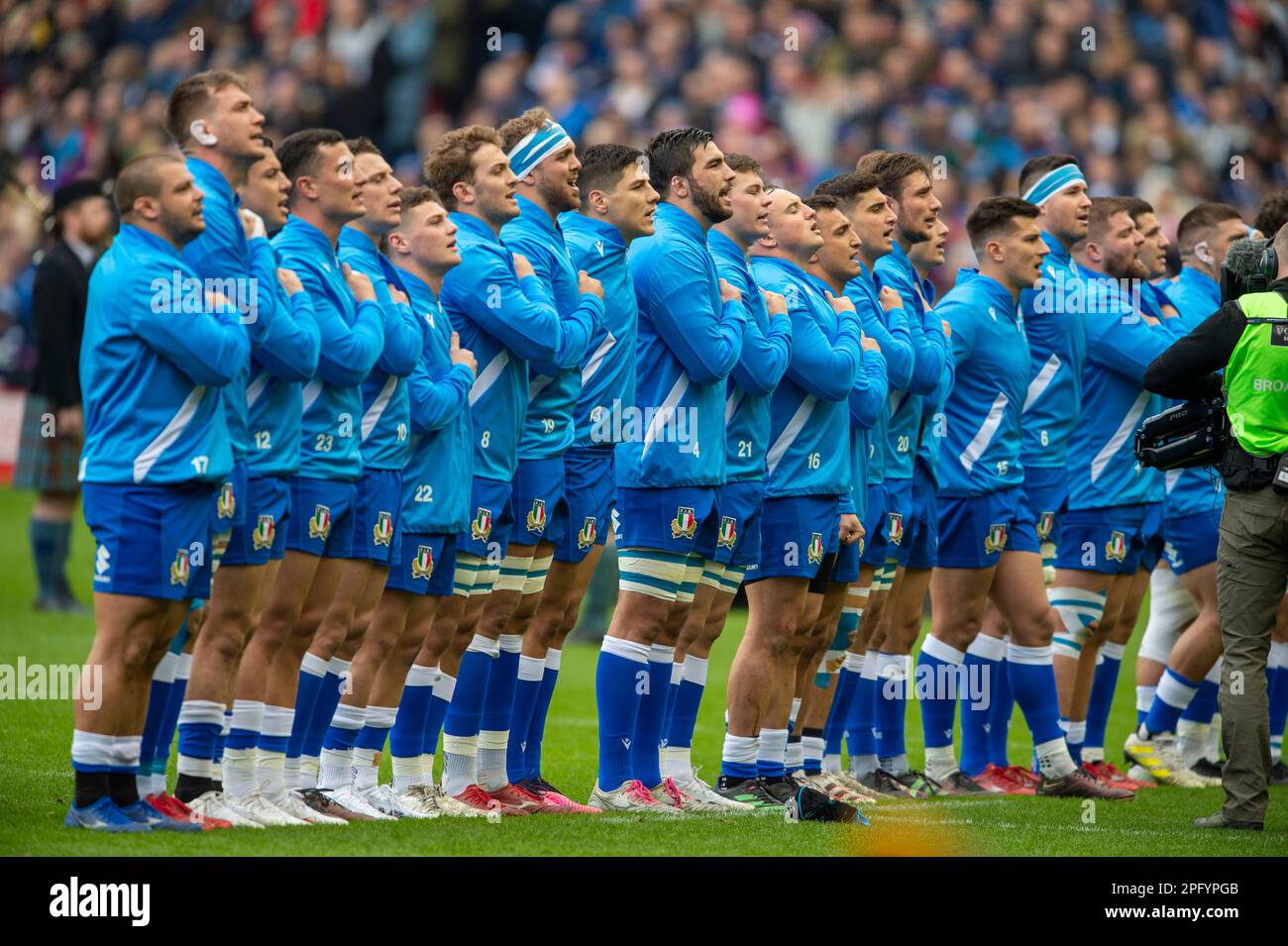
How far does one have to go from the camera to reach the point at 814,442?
8.54 meters

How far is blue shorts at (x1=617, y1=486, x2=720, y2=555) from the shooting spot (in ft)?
26.5

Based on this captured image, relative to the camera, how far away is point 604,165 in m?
8.38

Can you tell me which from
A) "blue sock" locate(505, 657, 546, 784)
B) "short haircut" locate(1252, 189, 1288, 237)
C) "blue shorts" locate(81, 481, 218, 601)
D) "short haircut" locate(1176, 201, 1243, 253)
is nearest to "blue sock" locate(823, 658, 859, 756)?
"blue sock" locate(505, 657, 546, 784)

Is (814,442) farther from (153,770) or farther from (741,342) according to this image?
Answer: (153,770)

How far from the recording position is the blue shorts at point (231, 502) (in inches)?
268

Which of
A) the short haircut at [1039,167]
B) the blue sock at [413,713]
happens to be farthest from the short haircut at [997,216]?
the blue sock at [413,713]

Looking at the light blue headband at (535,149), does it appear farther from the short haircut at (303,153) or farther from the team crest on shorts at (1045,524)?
the team crest on shorts at (1045,524)

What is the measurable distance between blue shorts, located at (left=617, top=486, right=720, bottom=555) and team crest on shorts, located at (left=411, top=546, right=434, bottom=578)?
876mm

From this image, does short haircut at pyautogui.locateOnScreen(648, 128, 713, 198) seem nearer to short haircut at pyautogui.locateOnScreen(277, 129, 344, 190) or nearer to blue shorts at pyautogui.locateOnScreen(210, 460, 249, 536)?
short haircut at pyautogui.locateOnScreen(277, 129, 344, 190)

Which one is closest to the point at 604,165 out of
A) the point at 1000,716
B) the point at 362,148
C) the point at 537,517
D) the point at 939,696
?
the point at 362,148

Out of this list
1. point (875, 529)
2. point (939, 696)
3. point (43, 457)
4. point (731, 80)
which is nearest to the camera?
point (875, 529)

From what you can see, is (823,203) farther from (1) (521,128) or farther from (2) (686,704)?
(2) (686,704)

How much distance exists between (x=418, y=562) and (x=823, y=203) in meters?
2.60

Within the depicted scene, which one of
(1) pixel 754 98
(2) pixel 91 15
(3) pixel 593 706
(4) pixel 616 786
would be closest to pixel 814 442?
(4) pixel 616 786
